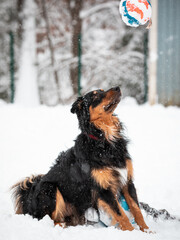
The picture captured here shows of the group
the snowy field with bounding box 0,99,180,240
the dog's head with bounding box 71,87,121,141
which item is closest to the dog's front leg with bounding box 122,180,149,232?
the snowy field with bounding box 0,99,180,240

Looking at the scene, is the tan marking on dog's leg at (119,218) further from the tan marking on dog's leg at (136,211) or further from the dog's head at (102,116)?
the dog's head at (102,116)

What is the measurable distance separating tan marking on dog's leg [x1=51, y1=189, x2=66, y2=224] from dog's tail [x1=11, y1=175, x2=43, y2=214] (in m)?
0.49

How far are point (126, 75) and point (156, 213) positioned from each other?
8.03 m

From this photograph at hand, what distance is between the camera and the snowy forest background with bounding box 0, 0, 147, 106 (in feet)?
34.9

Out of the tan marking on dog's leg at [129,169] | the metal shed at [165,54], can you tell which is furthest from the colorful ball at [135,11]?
the metal shed at [165,54]

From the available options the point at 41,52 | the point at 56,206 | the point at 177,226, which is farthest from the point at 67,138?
the point at 41,52

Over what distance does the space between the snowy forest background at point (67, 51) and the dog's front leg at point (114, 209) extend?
671 cm

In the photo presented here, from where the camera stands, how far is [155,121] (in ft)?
23.3

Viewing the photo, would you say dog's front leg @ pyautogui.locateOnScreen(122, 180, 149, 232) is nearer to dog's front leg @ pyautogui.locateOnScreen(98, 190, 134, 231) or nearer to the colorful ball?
dog's front leg @ pyautogui.locateOnScreen(98, 190, 134, 231)

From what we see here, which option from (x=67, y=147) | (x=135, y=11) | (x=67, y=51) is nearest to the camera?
(x=135, y=11)

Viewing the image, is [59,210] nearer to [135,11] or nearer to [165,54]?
[135,11]

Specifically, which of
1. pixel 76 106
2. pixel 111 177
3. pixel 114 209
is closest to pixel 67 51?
pixel 76 106

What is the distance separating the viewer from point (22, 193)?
3672 mm

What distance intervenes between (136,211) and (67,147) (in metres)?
1.67
